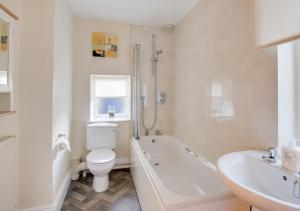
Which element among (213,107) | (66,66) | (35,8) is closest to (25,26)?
(35,8)

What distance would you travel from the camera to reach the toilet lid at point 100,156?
→ 208 cm

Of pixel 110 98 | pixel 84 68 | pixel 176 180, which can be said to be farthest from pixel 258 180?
pixel 84 68

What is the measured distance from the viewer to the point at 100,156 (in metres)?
2.20

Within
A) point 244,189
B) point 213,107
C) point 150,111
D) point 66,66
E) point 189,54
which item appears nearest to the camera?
point 244,189

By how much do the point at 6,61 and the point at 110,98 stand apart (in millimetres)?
1653

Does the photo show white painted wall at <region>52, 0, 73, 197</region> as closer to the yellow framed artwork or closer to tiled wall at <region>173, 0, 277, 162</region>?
the yellow framed artwork

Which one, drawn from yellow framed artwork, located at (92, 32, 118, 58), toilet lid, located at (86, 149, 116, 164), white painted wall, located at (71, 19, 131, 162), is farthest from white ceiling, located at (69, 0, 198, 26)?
toilet lid, located at (86, 149, 116, 164)

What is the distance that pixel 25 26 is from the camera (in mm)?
1587

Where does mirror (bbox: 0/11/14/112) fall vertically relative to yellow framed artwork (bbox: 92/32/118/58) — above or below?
below

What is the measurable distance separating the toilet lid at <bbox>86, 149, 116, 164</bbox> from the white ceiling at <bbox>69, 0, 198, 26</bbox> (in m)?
2.07

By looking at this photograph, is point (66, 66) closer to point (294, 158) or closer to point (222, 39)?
point (222, 39)

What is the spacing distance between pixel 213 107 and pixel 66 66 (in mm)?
1957

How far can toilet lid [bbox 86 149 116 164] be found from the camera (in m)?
2.08

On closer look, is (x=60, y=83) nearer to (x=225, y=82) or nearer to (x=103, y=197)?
(x=103, y=197)
